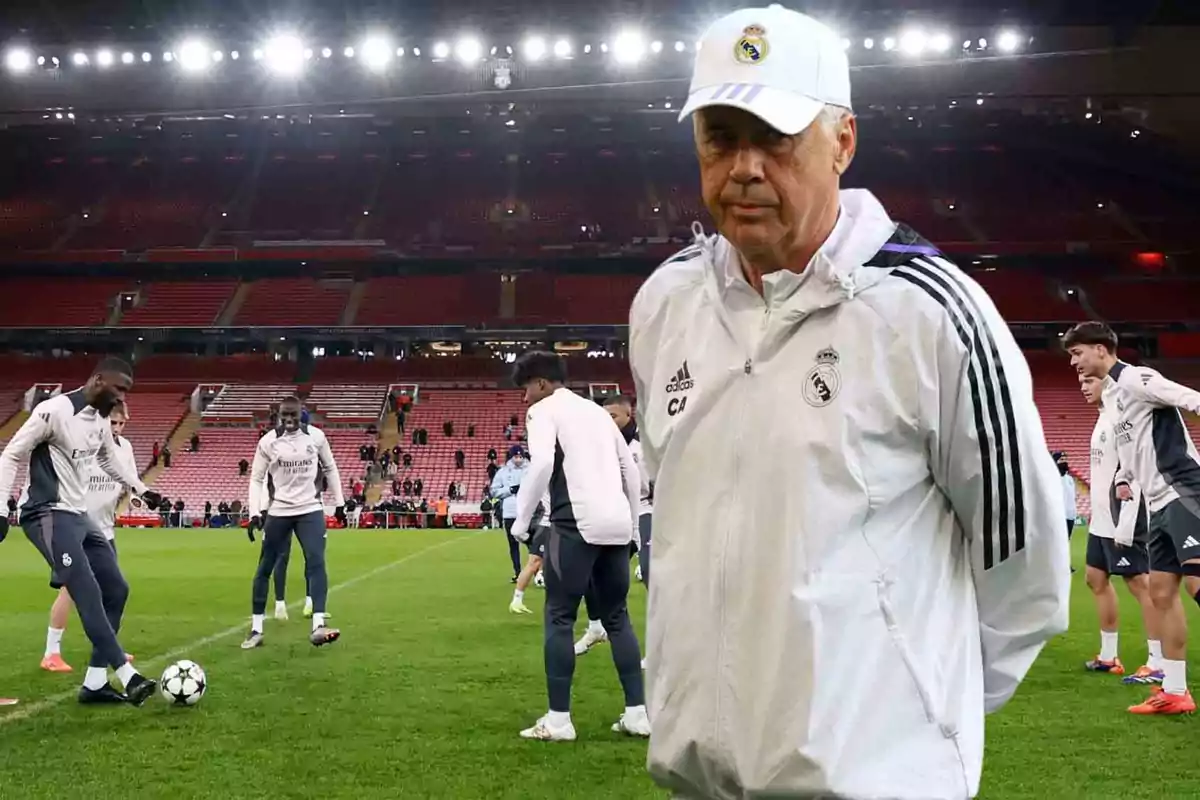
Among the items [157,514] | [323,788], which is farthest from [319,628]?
[157,514]

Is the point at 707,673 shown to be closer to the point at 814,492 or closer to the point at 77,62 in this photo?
the point at 814,492

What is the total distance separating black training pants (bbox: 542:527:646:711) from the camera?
6871mm

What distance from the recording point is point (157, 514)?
3662 cm

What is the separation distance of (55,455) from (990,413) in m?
7.64

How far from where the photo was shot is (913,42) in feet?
116

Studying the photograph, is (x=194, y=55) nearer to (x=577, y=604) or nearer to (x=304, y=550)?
(x=304, y=550)

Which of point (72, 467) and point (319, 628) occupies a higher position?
point (72, 467)

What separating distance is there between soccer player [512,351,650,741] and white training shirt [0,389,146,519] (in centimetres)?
343

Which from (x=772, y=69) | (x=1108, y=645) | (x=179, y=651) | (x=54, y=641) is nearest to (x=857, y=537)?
(x=772, y=69)

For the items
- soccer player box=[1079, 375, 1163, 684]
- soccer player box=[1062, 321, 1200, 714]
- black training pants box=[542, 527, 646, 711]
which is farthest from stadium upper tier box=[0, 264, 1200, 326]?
black training pants box=[542, 527, 646, 711]

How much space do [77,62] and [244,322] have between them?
13.9m

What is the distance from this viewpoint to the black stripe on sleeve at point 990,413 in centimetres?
194

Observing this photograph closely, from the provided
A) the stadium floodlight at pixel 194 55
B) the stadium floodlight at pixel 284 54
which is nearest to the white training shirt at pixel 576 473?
the stadium floodlight at pixel 284 54

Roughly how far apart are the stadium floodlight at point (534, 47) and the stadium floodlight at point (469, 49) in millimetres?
1523
